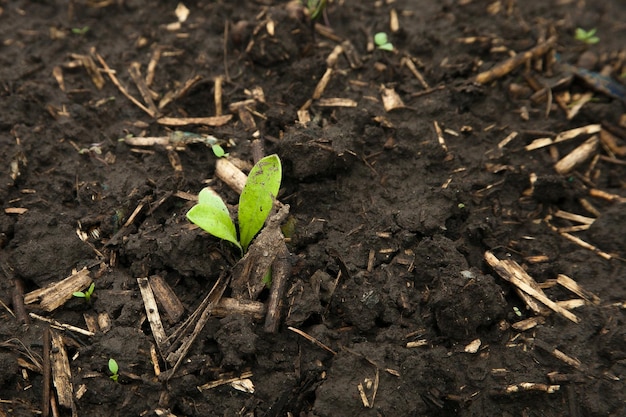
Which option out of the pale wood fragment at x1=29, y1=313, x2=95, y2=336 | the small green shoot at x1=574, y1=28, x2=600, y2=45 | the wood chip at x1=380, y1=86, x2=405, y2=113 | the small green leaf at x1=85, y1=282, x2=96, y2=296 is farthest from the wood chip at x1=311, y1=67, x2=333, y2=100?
the small green shoot at x1=574, y1=28, x2=600, y2=45

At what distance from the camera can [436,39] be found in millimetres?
3145

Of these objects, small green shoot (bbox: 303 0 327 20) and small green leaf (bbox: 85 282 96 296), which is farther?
small green shoot (bbox: 303 0 327 20)

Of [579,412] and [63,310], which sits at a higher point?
[63,310]

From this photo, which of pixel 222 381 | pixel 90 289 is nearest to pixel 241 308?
pixel 222 381

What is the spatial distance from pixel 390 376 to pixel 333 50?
1.96m

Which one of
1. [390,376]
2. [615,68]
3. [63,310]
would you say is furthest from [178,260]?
[615,68]

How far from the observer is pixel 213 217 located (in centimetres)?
208

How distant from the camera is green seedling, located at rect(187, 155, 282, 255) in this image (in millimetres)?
2145

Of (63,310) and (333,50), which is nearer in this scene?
(63,310)

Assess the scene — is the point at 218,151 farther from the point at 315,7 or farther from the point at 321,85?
the point at 315,7

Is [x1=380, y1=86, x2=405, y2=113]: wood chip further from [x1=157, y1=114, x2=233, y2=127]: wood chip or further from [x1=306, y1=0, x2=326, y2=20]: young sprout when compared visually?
[x1=157, y1=114, x2=233, y2=127]: wood chip

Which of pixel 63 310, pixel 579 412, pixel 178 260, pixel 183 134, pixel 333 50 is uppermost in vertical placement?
pixel 333 50

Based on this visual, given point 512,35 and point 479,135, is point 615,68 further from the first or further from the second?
point 479,135

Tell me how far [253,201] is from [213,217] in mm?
210
